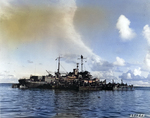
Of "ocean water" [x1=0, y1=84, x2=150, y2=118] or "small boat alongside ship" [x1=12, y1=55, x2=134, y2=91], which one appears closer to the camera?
"ocean water" [x1=0, y1=84, x2=150, y2=118]

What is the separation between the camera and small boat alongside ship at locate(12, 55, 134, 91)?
122062mm

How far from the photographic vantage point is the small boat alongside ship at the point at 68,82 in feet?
400

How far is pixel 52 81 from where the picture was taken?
146m

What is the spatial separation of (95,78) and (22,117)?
13618 cm

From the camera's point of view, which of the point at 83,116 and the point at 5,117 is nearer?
the point at 5,117

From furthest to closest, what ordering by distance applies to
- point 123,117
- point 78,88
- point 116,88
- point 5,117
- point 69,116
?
point 116,88 < point 78,88 < point 123,117 < point 69,116 < point 5,117

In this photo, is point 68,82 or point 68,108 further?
point 68,82

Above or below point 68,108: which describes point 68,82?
above

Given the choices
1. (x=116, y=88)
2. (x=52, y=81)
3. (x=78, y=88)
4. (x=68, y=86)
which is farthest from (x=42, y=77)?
(x=116, y=88)

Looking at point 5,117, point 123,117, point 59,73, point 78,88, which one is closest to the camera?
point 5,117

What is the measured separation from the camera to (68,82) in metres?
140

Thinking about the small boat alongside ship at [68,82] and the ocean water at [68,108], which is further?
the small boat alongside ship at [68,82]

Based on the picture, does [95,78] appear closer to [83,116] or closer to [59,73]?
[59,73]

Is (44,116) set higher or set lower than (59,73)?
lower
